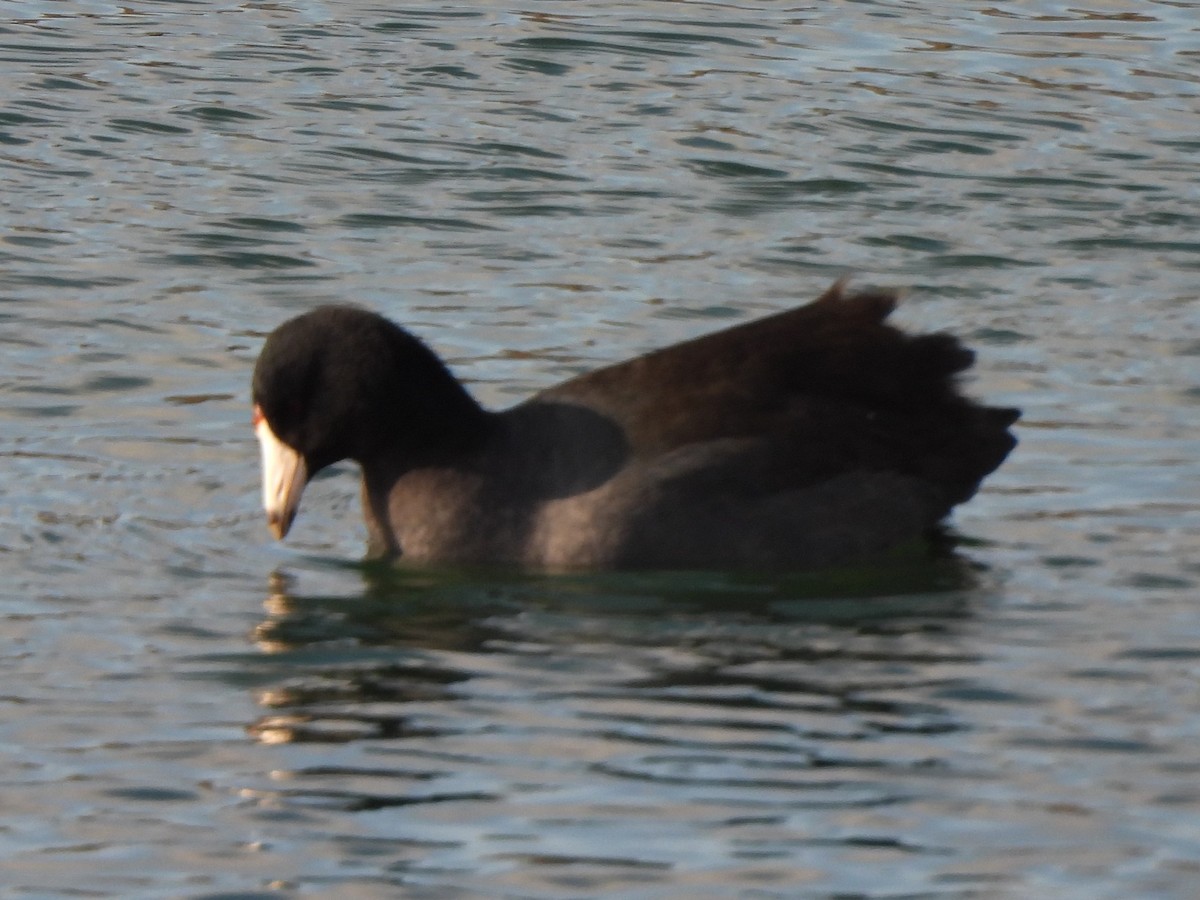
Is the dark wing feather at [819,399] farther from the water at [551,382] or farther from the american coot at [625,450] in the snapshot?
the water at [551,382]

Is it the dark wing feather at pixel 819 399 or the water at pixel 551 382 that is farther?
the dark wing feather at pixel 819 399

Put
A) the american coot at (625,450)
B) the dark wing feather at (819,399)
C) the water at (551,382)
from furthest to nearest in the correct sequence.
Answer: the dark wing feather at (819,399) < the american coot at (625,450) < the water at (551,382)

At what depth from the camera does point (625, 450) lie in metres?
9.05

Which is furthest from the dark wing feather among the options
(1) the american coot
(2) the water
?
(2) the water

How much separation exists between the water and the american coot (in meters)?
0.17

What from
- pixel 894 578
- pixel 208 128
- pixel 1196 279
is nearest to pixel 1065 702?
pixel 894 578

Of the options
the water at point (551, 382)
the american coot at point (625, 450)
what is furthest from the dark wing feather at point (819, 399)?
the water at point (551, 382)

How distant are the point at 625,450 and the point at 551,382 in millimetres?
2136

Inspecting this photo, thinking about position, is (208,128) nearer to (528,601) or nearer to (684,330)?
(684,330)

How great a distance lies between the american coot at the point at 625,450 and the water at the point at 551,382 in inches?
6.5

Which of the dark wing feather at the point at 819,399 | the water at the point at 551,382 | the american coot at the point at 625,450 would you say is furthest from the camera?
the dark wing feather at the point at 819,399

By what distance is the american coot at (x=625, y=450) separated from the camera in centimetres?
900

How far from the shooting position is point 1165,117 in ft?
52.2

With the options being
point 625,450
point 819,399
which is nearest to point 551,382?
point 819,399
